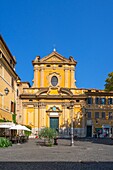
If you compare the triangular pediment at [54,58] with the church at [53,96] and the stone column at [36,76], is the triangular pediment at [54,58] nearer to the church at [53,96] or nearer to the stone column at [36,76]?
the church at [53,96]

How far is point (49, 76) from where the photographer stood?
65.4 meters

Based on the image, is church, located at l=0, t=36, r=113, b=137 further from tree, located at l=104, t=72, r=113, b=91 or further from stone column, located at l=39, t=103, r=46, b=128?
tree, located at l=104, t=72, r=113, b=91

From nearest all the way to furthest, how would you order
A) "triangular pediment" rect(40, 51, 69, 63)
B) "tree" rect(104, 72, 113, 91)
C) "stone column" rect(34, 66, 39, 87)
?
"tree" rect(104, 72, 113, 91)
"stone column" rect(34, 66, 39, 87)
"triangular pediment" rect(40, 51, 69, 63)

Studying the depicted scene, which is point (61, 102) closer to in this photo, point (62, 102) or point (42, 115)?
point (62, 102)

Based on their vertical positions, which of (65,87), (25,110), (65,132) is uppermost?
(65,87)

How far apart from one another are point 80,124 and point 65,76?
9.98 metres

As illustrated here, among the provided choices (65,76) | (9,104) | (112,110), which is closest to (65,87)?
(65,76)

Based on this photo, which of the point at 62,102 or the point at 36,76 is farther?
the point at 36,76

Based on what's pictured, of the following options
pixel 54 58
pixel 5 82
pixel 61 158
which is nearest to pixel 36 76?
pixel 54 58

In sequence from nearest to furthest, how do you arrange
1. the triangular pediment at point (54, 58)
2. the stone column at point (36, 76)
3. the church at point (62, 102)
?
the church at point (62, 102)
the stone column at point (36, 76)
the triangular pediment at point (54, 58)

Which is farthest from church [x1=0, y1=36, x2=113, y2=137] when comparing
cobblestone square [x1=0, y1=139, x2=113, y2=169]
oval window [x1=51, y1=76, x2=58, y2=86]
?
cobblestone square [x1=0, y1=139, x2=113, y2=169]

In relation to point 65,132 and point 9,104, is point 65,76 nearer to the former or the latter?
point 65,132

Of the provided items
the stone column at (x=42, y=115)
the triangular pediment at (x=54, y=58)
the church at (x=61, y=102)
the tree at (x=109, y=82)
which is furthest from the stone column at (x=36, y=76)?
the tree at (x=109, y=82)

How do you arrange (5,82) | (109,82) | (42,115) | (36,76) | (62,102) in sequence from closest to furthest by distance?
(5,82) < (109,82) < (42,115) < (62,102) < (36,76)
